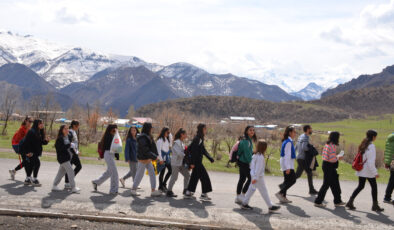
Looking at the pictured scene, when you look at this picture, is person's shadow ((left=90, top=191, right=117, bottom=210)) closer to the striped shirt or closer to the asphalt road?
the asphalt road

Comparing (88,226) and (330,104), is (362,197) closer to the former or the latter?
(88,226)

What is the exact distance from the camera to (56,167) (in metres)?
16.0

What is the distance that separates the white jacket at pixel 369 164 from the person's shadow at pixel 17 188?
8.85 m

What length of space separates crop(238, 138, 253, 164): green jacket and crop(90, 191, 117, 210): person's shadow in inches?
135

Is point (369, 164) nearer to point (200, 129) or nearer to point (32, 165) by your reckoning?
point (200, 129)

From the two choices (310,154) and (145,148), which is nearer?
(145,148)

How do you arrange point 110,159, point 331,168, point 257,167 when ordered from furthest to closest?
point 110,159, point 331,168, point 257,167

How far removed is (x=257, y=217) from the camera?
9.49m

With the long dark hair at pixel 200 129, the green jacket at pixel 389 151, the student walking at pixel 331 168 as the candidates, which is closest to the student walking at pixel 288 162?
the student walking at pixel 331 168

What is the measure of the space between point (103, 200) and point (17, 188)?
274 cm

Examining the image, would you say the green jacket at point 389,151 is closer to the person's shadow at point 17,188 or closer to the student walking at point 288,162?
the student walking at point 288,162

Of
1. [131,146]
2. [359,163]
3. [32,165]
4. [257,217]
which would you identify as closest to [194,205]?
[257,217]

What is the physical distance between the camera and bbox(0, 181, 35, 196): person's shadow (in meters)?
10.8

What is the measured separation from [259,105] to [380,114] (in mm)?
49662
